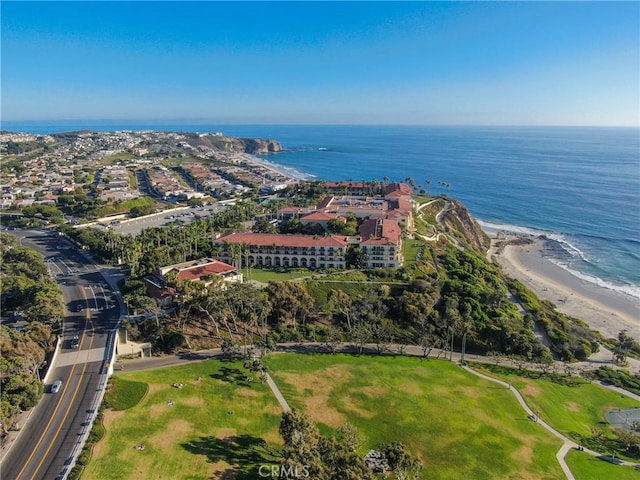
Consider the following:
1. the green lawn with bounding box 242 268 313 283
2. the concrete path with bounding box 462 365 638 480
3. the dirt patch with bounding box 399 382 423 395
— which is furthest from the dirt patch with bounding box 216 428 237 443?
the green lawn with bounding box 242 268 313 283

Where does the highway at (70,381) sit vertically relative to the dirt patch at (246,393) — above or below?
above

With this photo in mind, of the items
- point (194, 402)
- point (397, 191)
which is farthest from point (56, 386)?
point (397, 191)

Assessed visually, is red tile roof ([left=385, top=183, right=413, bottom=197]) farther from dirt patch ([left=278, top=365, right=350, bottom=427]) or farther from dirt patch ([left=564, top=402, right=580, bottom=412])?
dirt patch ([left=564, top=402, right=580, bottom=412])

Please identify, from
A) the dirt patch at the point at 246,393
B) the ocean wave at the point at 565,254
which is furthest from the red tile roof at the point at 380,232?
the ocean wave at the point at 565,254

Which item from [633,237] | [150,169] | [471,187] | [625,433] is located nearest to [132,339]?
[625,433]

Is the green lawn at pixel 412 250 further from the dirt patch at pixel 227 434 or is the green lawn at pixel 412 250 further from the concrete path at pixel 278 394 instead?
the dirt patch at pixel 227 434

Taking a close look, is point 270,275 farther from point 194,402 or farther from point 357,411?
point 357,411
